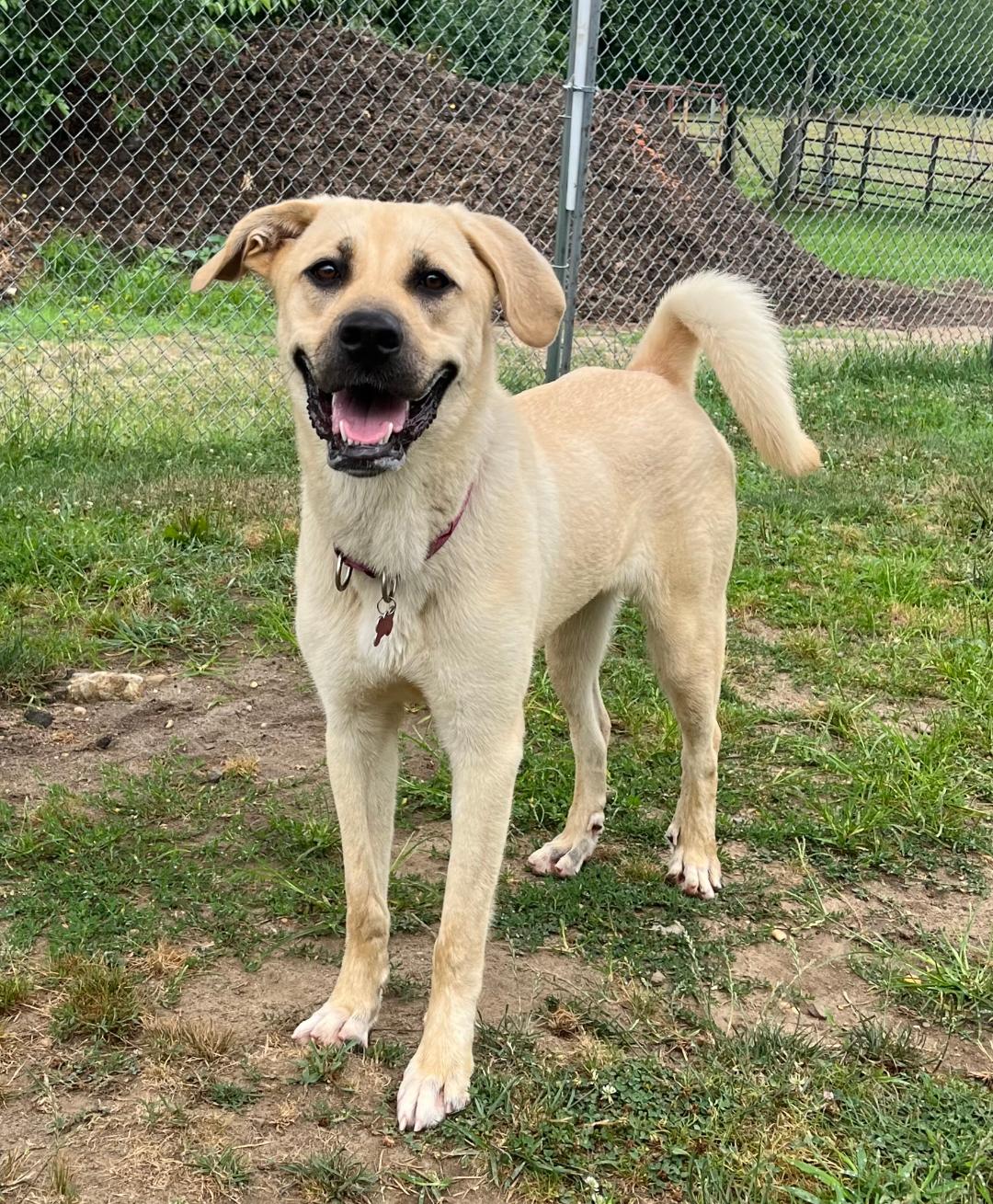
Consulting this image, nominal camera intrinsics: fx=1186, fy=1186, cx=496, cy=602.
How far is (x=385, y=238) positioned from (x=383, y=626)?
0.77 m

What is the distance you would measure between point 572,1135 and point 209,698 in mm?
2088

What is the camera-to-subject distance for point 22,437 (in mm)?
5590

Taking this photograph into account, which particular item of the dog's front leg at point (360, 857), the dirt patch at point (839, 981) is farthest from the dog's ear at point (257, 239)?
the dirt patch at point (839, 981)

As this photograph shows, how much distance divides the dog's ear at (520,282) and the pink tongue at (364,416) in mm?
356

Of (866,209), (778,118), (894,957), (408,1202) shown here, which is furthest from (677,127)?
(408,1202)

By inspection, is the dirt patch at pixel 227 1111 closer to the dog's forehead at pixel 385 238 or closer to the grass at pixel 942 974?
the grass at pixel 942 974

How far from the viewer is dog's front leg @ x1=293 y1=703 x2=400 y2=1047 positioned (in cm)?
245

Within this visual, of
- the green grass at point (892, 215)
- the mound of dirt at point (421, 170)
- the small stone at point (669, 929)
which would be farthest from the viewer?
the green grass at point (892, 215)

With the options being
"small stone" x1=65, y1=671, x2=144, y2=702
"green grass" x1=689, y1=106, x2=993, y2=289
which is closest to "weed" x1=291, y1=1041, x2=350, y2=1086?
"small stone" x1=65, y1=671, x2=144, y2=702

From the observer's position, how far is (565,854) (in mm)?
3115

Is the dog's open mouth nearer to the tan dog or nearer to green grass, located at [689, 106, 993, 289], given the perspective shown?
the tan dog

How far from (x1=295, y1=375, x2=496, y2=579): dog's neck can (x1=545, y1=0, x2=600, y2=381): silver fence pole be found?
3.15 meters

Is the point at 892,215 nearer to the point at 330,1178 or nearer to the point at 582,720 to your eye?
the point at 582,720

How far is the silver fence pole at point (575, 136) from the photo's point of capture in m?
5.32
